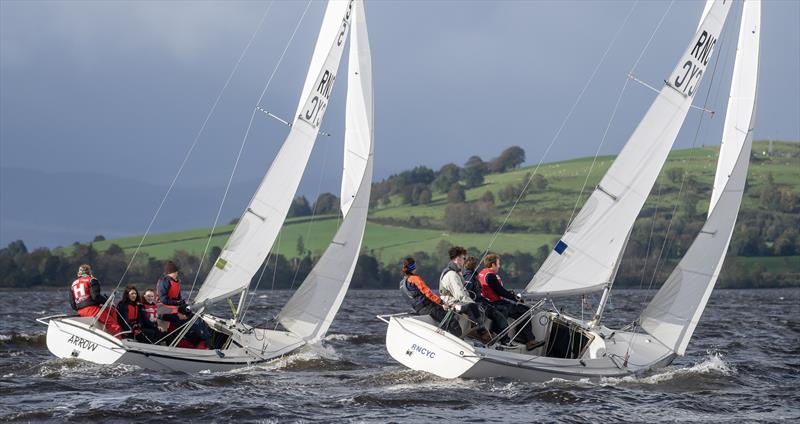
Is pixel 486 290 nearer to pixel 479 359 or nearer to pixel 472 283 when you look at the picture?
pixel 472 283

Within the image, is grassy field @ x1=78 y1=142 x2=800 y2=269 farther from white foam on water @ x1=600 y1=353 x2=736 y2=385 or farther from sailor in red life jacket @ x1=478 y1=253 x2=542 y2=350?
sailor in red life jacket @ x1=478 y1=253 x2=542 y2=350

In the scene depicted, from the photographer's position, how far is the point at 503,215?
13550 cm

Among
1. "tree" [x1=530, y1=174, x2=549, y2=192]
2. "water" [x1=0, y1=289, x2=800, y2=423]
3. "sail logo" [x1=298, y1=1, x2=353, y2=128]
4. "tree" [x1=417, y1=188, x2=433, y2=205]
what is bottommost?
"water" [x1=0, y1=289, x2=800, y2=423]

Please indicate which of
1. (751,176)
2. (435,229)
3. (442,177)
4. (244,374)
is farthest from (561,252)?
(442,177)

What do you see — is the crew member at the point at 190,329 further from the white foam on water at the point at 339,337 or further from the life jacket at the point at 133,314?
the white foam on water at the point at 339,337

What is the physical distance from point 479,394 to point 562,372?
1.96 metres

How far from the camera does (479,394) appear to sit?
1814cm

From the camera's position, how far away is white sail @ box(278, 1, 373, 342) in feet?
78.1

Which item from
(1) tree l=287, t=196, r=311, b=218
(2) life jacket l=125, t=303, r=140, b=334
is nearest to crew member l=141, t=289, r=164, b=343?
(2) life jacket l=125, t=303, r=140, b=334

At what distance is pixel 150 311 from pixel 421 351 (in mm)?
5276

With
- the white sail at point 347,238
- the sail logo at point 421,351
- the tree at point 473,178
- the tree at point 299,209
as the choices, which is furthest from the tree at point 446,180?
the sail logo at point 421,351

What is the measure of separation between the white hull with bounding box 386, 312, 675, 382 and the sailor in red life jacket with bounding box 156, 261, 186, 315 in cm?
419

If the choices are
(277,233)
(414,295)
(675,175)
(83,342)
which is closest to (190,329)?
(83,342)

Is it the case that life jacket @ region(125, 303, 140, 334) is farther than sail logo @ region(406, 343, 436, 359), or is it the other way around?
life jacket @ region(125, 303, 140, 334)
